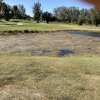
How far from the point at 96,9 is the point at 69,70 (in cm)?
925

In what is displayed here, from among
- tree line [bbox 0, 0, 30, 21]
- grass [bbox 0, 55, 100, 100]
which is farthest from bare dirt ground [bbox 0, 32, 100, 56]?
tree line [bbox 0, 0, 30, 21]

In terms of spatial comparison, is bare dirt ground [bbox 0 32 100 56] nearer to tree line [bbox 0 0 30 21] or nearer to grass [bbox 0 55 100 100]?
grass [bbox 0 55 100 100]

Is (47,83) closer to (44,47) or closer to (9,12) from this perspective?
(44,47)

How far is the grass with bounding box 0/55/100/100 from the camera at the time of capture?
7211 millimetres

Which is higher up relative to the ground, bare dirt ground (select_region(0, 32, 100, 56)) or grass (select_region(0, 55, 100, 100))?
grass (select_region(0, 55, 100, 100))

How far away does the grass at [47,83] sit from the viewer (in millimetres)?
7211

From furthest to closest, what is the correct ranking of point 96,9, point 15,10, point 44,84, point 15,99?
point 15,10, point 44,84, point 15,99, point 96,9

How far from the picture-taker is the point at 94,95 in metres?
7.42

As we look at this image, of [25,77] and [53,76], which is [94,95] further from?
[25,77]

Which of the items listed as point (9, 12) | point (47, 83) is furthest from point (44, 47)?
point (9, 12)

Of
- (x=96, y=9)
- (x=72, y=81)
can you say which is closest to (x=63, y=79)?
(x=72, y=81)

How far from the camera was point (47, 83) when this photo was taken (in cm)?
829

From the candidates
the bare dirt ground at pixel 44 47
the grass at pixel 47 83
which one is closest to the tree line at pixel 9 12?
the bare dirt ground at pixel 44 47

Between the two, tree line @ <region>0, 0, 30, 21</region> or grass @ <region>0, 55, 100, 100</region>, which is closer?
grass @ <region>0, 55, 100, 100</region>
